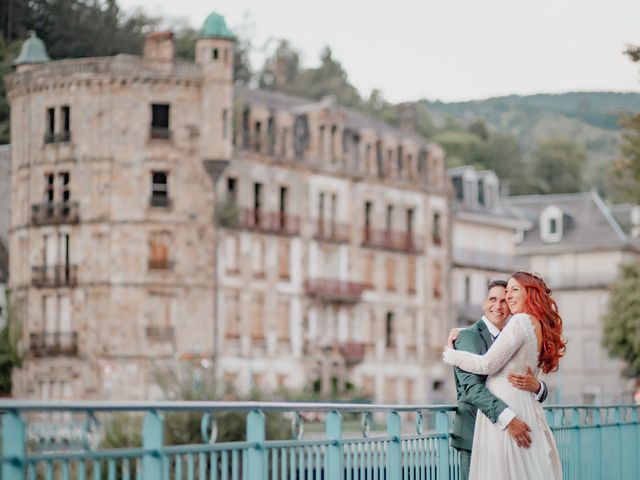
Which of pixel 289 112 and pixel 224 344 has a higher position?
pixel 289 112

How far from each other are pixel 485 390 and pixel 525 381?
0.94ft

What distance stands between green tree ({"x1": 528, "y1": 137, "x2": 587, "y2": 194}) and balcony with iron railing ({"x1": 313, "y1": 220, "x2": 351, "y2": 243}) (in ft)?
180

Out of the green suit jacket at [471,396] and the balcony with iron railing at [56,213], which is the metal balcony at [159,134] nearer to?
the balcony with iron railing at [56,213]

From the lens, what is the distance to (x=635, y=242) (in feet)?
349

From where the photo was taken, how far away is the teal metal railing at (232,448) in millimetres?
9070

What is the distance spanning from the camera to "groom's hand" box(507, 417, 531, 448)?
43.0 ft

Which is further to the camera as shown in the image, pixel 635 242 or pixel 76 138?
pixel 635 242

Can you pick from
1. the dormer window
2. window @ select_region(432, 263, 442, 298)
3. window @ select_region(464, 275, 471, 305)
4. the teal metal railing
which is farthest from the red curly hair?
the dormer window

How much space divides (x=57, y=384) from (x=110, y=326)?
3.33 m

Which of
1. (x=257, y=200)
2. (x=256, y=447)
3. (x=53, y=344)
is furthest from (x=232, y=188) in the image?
(x=256, y=447)

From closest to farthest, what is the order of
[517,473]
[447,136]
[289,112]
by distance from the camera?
1. [517,473]
2. [289,112]
3. [447,136]

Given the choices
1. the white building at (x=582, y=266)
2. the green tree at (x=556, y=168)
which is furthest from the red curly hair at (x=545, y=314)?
the green tree at (x=556, y=168)

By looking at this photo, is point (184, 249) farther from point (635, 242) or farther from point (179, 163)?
point (635, 242)

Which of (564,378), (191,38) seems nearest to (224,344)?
(191,38)
